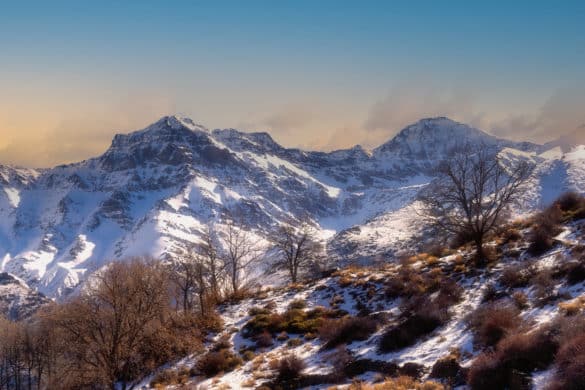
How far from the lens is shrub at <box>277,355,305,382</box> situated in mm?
22359

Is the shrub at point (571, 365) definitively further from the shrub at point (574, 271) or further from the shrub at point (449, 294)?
the shrub at point (449, 294)

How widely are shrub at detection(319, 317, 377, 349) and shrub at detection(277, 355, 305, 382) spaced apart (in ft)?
9.15

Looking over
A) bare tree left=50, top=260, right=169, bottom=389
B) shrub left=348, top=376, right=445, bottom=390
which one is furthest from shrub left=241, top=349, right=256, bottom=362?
shrub left=348, top=376, right=445, bottom=390

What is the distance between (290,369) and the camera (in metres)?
22.6

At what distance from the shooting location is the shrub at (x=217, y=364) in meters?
26.7

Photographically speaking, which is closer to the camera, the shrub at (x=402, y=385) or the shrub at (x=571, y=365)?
the shrub at (x=571, y=365)

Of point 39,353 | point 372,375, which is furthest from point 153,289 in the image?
point 39,353

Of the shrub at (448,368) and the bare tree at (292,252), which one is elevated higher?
the bare tree at (292,252)

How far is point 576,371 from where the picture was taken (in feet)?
40.4

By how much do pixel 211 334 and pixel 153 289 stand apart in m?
6.69

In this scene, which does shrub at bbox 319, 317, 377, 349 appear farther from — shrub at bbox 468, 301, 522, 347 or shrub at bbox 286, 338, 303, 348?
shrub at bbox 468, 301, 522, 347

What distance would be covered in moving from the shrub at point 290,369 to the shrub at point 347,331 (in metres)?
2.79

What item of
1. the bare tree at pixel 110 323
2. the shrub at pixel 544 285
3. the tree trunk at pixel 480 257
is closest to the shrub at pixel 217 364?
the bare tree at pixel 110 323

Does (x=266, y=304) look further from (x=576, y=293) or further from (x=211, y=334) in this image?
(x=576, y=293)
